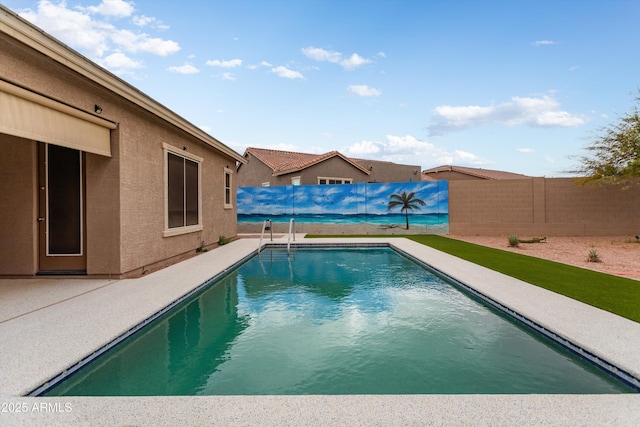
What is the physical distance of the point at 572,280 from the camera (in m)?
6.67

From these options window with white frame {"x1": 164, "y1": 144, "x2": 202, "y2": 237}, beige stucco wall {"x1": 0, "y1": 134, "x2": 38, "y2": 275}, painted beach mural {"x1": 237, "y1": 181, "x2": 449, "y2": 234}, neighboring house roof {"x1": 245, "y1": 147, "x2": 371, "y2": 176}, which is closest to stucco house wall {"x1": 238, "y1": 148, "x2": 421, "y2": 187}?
neighboring house roof {"x1": 245, "y1": 147, "x2": 371, "y2": 176}

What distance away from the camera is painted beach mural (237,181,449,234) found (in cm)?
1691

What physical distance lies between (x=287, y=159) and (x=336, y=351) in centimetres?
2240

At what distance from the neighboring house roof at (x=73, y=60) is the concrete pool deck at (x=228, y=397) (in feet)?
11.8

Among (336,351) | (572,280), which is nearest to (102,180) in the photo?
(336,351)

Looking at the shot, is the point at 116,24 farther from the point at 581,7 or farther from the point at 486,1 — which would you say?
the point at 581,7

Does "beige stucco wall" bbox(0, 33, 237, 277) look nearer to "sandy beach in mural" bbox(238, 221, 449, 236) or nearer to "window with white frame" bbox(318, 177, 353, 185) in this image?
"sandy beach in mural" bbox(238, 221, 449, 236)

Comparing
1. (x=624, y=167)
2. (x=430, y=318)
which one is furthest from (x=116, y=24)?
(x=624, y=167)

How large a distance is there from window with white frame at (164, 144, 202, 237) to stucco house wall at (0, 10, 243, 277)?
0.35 metres

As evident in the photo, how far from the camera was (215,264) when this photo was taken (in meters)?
8.64

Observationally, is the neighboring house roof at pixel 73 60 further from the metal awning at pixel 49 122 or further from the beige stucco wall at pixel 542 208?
the beige stucco wall at pixel 542 208

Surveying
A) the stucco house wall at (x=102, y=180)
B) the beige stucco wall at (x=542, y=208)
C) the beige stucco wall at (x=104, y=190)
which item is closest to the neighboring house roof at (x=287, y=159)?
the beige stucco wall at (x=542, y=208)

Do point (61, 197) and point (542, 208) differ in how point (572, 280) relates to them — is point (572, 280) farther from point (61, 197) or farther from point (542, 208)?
point (542, 208)

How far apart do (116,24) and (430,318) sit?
43.3 feet
